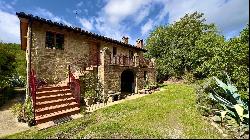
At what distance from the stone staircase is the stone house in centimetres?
186

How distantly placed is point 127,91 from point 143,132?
12.6m

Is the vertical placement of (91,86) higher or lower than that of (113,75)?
lower

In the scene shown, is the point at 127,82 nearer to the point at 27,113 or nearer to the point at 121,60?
the point at 121,60

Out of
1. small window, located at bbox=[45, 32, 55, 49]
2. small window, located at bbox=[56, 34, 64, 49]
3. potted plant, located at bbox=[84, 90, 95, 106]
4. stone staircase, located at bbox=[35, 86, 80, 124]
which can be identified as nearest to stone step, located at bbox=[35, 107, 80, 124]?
stone staircase, located at bbox=[35, 86, 80, 124]

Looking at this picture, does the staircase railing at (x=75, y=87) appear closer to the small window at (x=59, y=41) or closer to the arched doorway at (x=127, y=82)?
the small window at (x=59, y=41)

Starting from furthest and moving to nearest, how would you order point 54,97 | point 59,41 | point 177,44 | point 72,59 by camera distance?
point 177,44, point 72,59, point 59,41, point 54,97

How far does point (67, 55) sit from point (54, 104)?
17.3 feet

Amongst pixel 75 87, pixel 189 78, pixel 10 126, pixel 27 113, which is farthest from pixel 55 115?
pixel 189 78

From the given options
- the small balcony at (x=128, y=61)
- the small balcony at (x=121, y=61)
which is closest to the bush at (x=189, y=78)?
the small balcony at (x=128, y=61)

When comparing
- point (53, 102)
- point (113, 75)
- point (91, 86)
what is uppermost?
point (113, 75)

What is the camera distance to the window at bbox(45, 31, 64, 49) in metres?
14.8

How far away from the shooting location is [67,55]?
52.3 ft

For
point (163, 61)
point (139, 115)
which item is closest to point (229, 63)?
point (139, 115)

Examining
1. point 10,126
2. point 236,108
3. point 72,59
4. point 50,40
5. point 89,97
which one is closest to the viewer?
point 236,108
